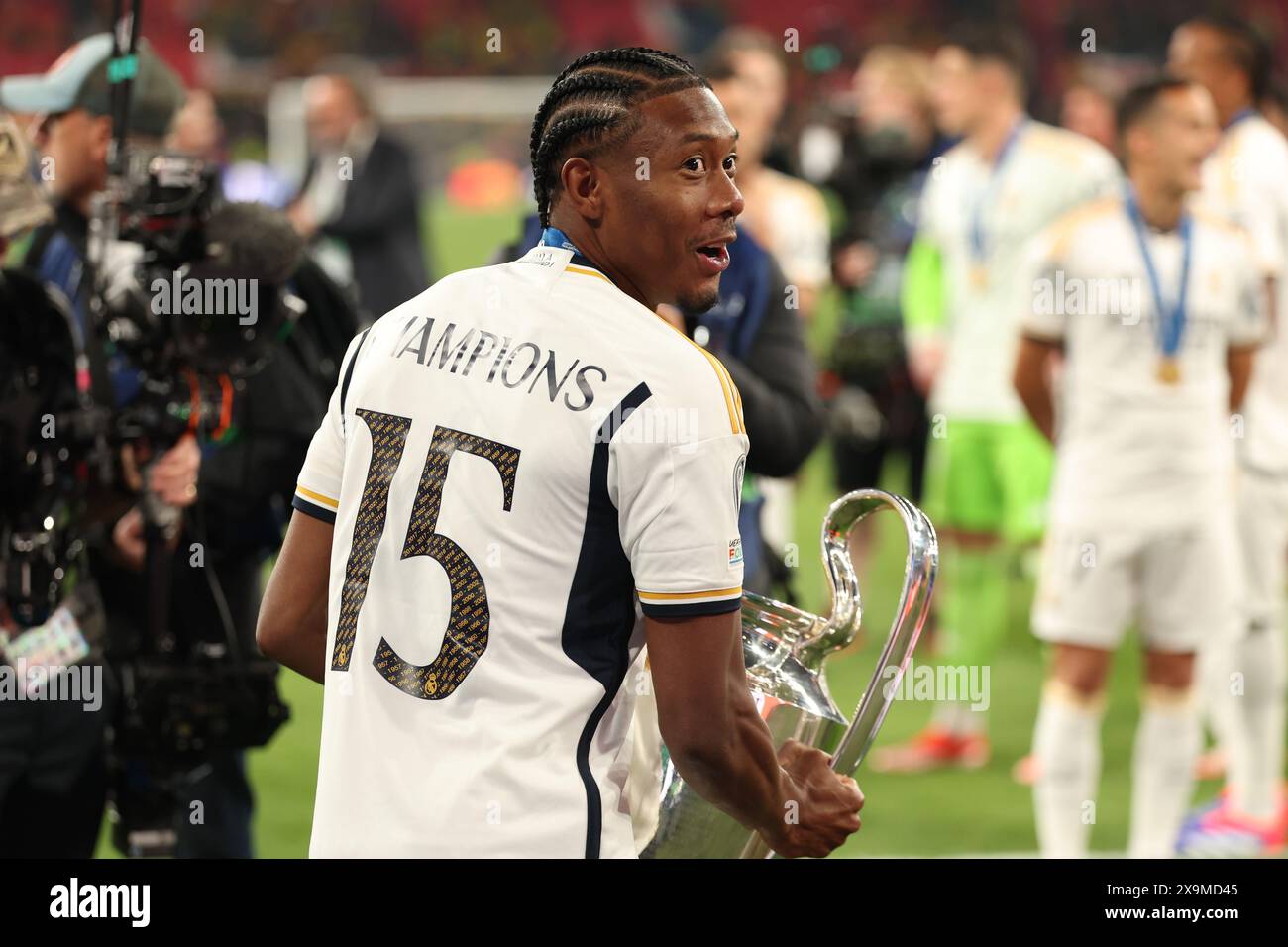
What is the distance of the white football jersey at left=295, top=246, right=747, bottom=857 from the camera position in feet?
6.46

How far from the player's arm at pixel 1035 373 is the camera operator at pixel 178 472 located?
198 centimetres

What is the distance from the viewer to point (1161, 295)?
186 inches

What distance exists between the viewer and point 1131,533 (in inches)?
187

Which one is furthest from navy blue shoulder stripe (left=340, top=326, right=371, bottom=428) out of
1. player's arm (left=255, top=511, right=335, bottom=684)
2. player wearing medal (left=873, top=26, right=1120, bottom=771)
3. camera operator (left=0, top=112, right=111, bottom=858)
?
player wearing medal (left=873, top=26, right=1120, bottom=771)

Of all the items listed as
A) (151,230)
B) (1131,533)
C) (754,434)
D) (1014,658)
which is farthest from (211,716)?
(1014,658)

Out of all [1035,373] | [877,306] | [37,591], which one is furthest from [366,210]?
[37,591]

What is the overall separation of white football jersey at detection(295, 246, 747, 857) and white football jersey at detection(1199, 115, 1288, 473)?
12.5 ft

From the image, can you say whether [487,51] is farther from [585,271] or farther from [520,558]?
[520,558]

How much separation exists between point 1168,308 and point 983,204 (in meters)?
1.67

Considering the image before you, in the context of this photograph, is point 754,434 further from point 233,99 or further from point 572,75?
point 233,99

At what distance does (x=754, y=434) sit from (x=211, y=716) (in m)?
1.13

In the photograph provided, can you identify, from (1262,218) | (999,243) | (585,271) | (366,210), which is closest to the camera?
(585,271)

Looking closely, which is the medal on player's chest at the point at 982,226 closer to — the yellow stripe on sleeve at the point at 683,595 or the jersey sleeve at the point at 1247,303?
the jersey sleeve at the point at 1247,303

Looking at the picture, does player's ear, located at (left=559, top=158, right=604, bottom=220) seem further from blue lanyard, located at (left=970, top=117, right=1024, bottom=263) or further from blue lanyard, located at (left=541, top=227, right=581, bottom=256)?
blue lanyard, located at (left=970, top=117, right=1024, bottom=263)
